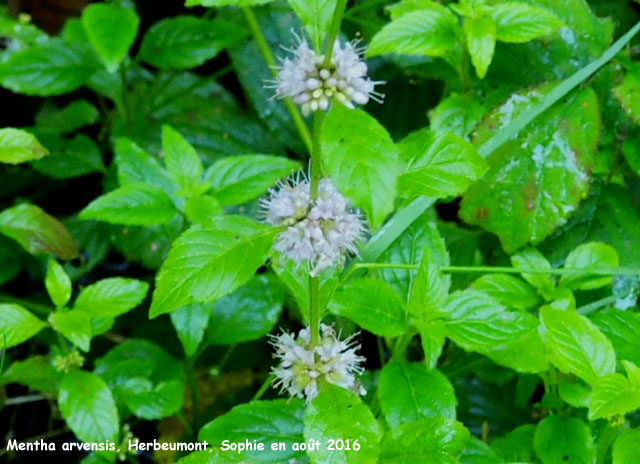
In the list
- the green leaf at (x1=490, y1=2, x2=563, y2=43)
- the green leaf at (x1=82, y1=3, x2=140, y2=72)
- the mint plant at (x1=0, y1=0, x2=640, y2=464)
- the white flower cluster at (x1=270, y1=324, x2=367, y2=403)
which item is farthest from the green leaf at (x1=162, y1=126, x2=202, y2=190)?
the green leaf at (x1=490, y1=2, x2=563, y2=43)

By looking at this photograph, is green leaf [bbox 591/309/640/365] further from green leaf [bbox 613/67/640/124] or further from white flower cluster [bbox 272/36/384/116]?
white flower cluster [bbox 272/36/384/116]

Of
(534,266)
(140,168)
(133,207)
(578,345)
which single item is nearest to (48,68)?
(140,168)

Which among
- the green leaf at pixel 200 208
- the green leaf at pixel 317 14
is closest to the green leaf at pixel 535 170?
the green leaf at pixel 200 208

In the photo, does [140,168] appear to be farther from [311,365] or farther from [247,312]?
[311,365]

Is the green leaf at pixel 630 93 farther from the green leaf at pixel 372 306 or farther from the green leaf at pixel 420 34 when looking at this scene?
the green leaf at pixel 372 306

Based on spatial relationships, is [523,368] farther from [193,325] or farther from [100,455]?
[100,455]
